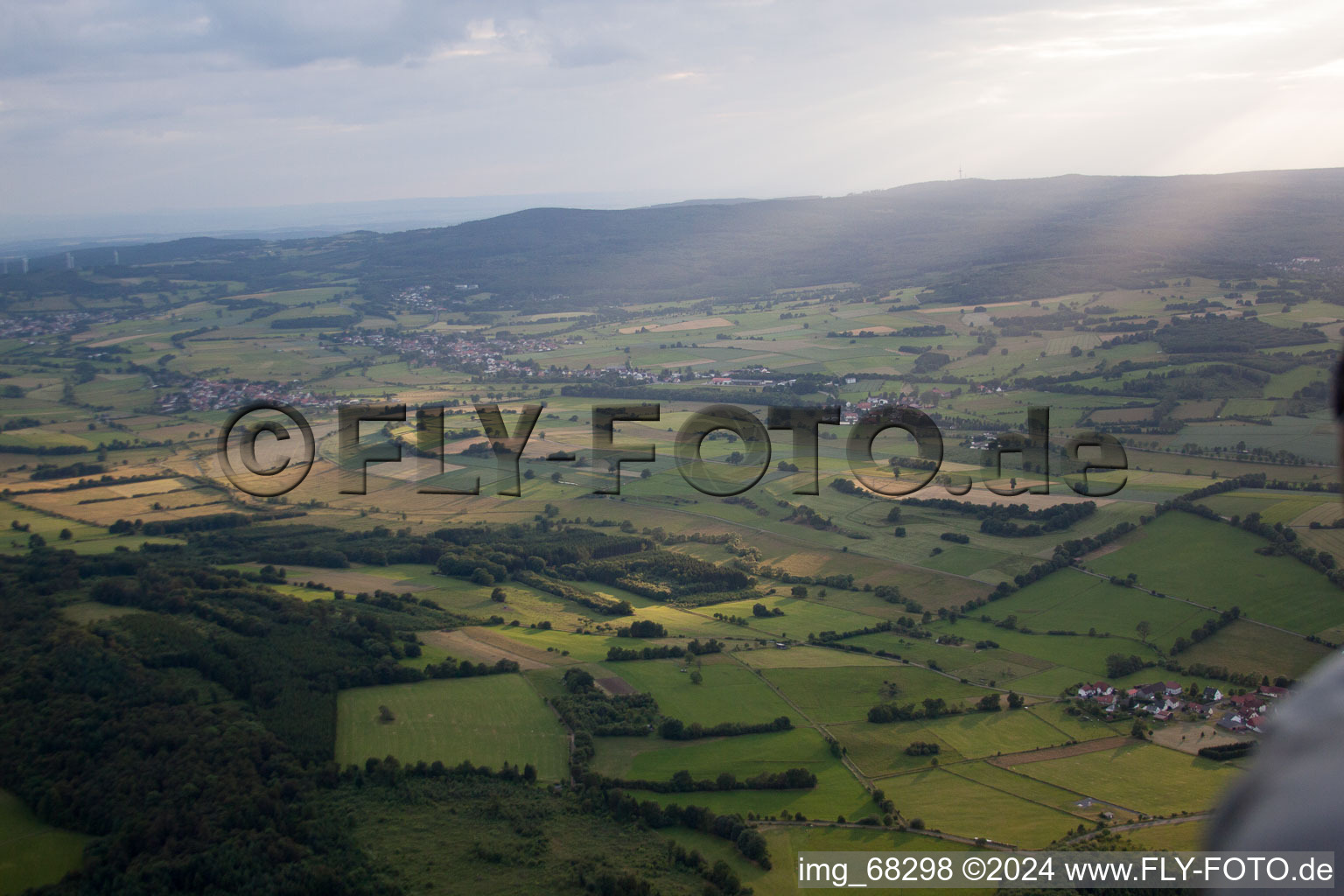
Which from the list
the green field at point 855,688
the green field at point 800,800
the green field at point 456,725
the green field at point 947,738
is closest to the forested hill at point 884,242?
the green field at point 855,688

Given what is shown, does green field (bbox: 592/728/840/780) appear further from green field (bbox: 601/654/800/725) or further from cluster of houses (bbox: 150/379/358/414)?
cluster of houses (bbox: 150/379/358/414)


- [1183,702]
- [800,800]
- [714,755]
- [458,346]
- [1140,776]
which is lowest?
[800,800]

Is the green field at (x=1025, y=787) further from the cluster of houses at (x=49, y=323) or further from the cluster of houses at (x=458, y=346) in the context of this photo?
the cluster of houses at (x=49, y=323)

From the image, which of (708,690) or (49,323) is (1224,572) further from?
(49,323)

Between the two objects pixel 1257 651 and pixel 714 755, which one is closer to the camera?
pixel 714 755

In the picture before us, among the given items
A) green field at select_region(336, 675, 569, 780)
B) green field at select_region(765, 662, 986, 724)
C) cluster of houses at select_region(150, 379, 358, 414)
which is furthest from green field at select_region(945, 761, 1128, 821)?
cluster of houses at select_region(150, 379, 358, 414)

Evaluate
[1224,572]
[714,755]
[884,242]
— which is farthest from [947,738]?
[884,242]

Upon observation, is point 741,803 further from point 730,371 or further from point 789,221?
point 789,221
